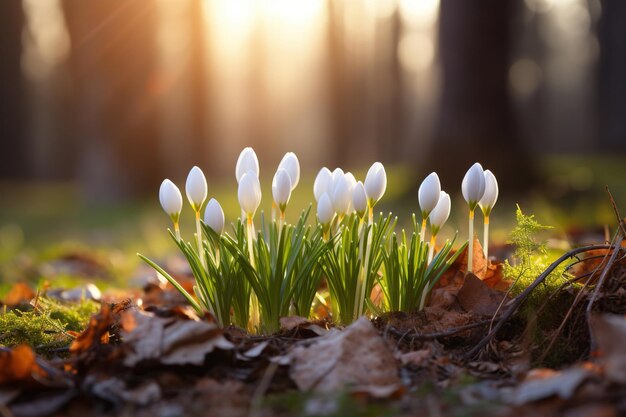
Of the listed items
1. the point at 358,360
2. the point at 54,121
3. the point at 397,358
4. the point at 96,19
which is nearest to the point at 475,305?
the point at 397,358

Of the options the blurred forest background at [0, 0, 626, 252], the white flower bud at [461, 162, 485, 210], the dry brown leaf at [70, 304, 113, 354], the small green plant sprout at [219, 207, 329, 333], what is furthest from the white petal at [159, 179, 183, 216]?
the blurred forest background at [0, 0, 626, 252]

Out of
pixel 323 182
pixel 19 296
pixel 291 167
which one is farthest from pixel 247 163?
pixel 19 296

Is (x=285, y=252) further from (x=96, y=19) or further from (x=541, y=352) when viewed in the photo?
(x=96, y=19)

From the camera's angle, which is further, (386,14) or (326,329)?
(386,14)

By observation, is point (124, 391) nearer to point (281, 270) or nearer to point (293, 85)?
point (281, 270)

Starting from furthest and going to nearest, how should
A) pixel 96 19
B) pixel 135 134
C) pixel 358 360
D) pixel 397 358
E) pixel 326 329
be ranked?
pixel 135 134
pixel 96 19
pixel 326 329
pixel 397 358
pixel 358 360

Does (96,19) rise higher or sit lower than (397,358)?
higher

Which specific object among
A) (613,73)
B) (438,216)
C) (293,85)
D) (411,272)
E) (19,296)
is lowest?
(19,296)
